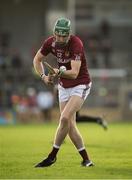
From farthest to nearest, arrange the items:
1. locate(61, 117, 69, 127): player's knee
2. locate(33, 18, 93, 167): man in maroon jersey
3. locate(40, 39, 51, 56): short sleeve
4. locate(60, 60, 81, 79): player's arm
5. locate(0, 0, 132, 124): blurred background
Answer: locate(0, 0, 132, 124): blurred background
locate(40, 39, 51, 56): short sleeve
locate(61, 117, 69, 127): player's knee
locate(33, 18, 93, 167): man in maroon jersey
locate(60, 60, 81, 79): player's arm

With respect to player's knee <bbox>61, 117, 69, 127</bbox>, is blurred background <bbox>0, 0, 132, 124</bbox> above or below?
below

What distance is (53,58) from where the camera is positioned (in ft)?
105

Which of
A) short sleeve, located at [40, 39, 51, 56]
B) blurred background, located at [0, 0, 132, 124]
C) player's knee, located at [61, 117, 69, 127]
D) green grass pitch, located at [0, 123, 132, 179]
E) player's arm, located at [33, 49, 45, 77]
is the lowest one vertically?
blurred background, located at [0, 0, 132, 124]

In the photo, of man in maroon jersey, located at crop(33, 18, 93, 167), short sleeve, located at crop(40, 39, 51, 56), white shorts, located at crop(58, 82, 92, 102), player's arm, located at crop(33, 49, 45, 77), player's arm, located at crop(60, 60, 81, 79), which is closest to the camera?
player's arm, located at crop(60, 60, 81, 79)

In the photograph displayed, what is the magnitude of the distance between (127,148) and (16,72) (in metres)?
20.1

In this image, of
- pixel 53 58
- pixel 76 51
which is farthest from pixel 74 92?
pixel 53 58

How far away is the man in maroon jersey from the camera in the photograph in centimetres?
1173

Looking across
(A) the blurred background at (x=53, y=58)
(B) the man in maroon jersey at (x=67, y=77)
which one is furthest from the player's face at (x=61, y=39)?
(A) the blurred background at (x=53, y=58)

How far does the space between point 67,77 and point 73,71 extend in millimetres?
139

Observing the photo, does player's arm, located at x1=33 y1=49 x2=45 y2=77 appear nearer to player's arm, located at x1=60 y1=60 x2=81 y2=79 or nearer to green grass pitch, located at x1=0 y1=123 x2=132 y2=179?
player's arm, located at x1=60 y1=60 x2=81 y2=79

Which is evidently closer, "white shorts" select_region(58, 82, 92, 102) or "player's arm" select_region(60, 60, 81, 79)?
"player's arm" select_region(60, 60, 81, 79)

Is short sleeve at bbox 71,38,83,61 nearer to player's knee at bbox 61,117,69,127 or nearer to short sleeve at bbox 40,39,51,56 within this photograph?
short sleeve at bbox 40,39,51,56

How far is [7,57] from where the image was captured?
37.5m

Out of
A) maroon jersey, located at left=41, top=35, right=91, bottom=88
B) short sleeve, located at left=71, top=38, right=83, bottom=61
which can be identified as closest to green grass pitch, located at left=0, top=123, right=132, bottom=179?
maroon jersey, located at left=41, top=35, right=91, bottom=88
